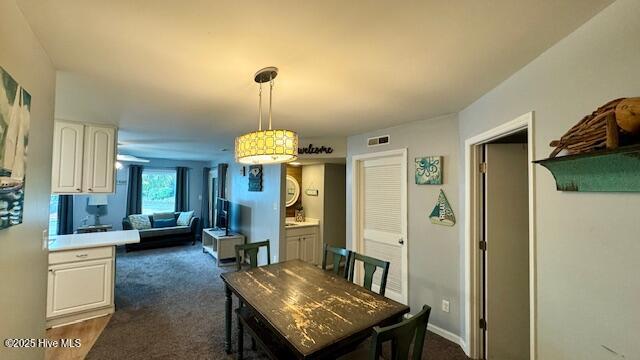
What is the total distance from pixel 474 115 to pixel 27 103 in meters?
2.91

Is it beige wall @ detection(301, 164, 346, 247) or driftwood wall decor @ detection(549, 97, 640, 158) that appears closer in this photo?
driftwood wall decor @ detection(549, 97, 640, 158)

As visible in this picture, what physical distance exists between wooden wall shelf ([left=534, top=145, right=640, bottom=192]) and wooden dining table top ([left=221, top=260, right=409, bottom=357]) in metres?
1.15

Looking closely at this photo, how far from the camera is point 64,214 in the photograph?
5.77 metres

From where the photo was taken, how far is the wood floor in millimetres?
2301

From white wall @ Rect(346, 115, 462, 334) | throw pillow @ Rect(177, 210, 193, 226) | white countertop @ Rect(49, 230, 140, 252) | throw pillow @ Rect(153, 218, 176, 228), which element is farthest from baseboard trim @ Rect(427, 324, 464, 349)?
throw pillow @ Rect(153, 218, 176, 228)

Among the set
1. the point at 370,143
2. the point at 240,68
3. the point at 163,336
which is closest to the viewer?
the point at 240,68

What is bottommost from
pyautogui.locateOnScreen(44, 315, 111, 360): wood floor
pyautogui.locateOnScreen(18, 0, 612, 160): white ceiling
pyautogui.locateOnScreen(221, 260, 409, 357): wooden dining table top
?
pyautogui.locateOnScreen(44, 315, 111, 360): wood floor

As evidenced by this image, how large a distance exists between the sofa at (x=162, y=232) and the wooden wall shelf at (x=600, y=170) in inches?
275

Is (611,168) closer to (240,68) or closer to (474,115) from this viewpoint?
(474,115)

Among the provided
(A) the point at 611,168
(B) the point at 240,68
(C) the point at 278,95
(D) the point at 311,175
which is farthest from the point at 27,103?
(D) the point at 311,175

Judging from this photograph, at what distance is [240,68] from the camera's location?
1643 millimetres

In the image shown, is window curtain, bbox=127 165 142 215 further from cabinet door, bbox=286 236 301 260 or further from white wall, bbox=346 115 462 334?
white wall, bbox=346 115 462 334

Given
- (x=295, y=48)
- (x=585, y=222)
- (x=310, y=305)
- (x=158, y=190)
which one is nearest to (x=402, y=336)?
(x=310, y=305)

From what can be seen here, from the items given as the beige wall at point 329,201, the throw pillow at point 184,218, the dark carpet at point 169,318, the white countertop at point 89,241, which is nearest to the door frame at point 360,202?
the dark carpet at point 169,318
